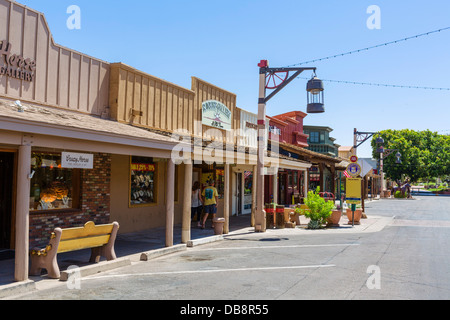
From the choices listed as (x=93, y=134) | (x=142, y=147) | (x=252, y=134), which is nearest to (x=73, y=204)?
(x=142, y=147)

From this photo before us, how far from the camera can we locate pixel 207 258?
9.41 metres

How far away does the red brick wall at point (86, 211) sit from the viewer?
32.2ft

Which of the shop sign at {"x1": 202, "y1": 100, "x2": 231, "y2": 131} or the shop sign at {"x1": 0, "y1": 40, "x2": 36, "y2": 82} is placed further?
the shop sign at {"x1": 202, "y1": 100, "x2": 231, "y2": 131}

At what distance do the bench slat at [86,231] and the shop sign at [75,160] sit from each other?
1.20 meters

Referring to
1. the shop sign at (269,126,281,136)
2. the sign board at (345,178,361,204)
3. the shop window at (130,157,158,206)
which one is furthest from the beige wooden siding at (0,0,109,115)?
the shop sign at (269,126,281,136)

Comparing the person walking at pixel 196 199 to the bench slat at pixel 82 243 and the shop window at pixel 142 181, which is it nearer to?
the shop window at pixel 142 181

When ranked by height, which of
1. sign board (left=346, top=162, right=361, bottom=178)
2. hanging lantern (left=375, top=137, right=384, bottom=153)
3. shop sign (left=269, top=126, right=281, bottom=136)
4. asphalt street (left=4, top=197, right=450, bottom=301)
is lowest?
asphalt street (left=4, top=197, right=450, bottom=301)

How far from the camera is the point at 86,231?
26.0 ft

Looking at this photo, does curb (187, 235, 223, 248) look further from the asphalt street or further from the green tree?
the green tree

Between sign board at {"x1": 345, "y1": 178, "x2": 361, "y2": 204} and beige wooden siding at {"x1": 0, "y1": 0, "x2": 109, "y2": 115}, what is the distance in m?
10.9

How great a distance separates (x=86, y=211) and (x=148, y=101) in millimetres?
4136

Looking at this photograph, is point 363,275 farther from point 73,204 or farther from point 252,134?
point 252,134

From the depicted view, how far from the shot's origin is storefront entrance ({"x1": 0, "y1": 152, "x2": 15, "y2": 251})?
9492mm

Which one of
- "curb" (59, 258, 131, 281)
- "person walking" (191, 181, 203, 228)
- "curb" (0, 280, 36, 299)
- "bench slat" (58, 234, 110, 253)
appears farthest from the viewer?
"person walking" (191, 181, 203, 228)
